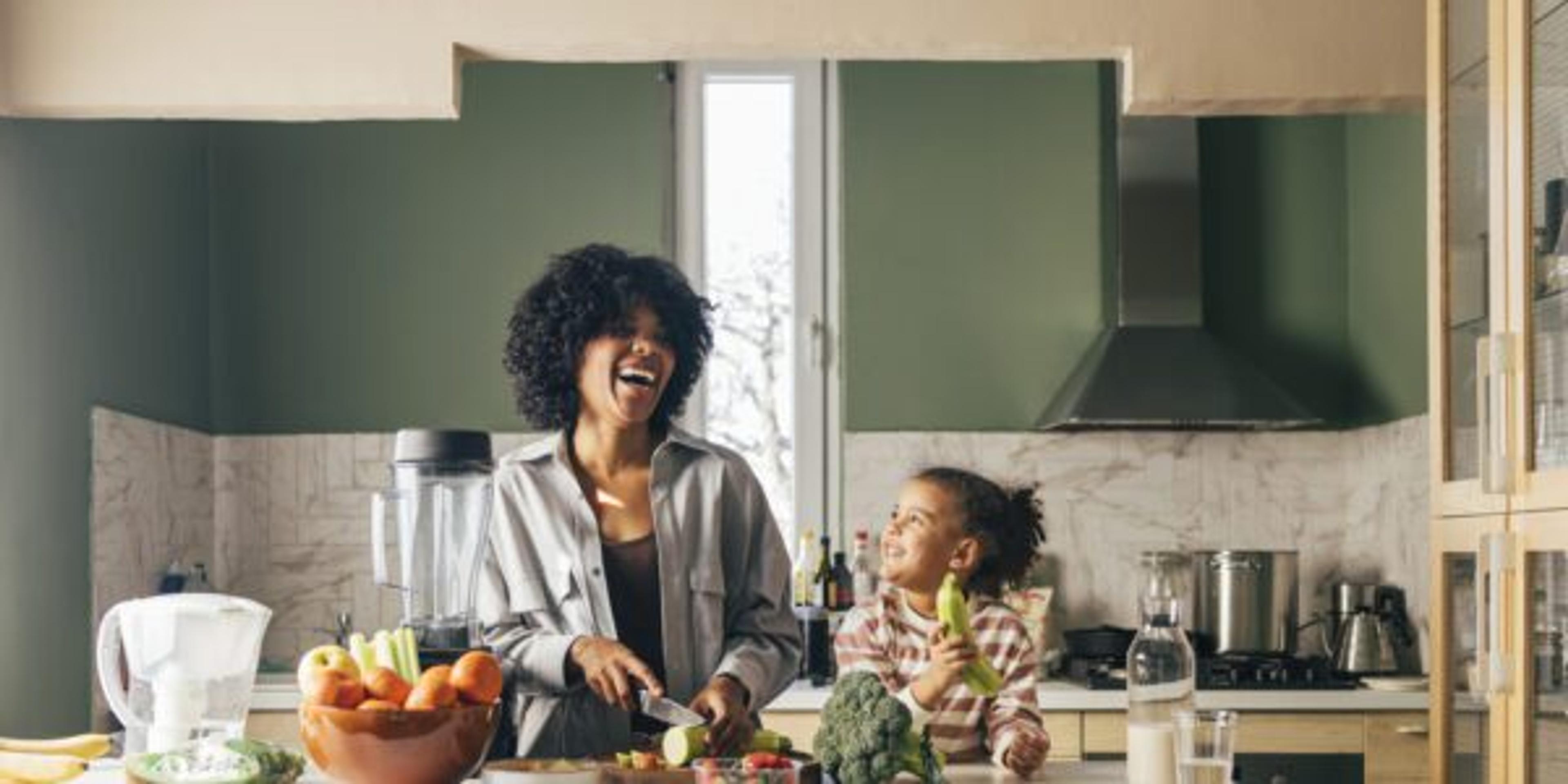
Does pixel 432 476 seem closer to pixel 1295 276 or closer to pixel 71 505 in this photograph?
pixel 71 505

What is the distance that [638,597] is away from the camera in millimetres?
3621

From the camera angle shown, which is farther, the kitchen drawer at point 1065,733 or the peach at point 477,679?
the kitchen drawer at point 1065,733

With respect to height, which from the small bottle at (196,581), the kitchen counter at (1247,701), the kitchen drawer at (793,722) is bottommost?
the kitchen drawer at (793,722)

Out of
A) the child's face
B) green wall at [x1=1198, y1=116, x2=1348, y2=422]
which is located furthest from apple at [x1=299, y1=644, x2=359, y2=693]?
green wall at [x1=1198, y1=116, x2=1348, y2=422]

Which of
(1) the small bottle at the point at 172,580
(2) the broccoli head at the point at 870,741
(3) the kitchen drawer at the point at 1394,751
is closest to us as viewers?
(2) the broccoli head at the point at 870,741

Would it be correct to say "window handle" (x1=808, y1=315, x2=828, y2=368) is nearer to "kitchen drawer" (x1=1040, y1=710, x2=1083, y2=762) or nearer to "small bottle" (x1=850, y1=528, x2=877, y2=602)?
"small bottle" (x1=850, y1=528, x2=877, y2=602)

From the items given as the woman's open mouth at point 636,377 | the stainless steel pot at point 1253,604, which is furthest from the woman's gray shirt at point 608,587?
the stainless steel pot at point 1253,604

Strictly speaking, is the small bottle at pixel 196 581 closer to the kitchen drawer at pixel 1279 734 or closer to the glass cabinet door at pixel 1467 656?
the kitchen drawer at pixel 1279 734

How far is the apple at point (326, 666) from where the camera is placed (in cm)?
271

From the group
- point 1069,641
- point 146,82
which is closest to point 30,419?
point 146,82

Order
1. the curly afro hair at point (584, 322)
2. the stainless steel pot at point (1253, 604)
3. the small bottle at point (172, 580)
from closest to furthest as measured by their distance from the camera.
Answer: the curly afro hair at point (584, 322) → the small bottle at point (172, 580) → the stainless steel pot at point (1253, 604)

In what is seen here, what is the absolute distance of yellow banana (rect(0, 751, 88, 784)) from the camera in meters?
3.03

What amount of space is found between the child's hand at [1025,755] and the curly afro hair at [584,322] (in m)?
0.86

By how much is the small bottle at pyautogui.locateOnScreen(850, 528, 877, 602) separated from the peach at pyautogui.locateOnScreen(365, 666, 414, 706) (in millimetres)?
3104
